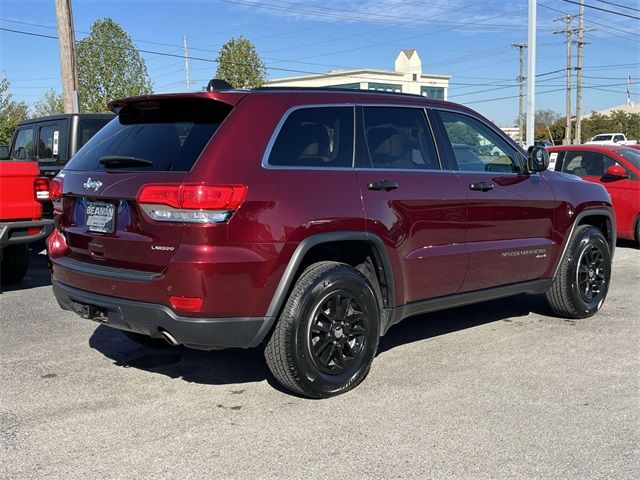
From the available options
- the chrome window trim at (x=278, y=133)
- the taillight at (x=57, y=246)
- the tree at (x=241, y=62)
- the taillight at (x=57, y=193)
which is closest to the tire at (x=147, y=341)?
the taillight at (x=57, y=246)

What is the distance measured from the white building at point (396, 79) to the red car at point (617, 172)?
4870cm

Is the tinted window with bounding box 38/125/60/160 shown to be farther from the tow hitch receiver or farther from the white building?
the white building

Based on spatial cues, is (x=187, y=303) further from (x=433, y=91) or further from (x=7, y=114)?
(x=433, y=91)

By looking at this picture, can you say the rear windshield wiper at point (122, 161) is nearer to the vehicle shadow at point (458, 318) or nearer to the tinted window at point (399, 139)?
the tinted window at point (399, 139)

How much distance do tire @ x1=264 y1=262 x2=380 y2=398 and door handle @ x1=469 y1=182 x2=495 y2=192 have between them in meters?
1.28

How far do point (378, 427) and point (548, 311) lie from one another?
344 cm

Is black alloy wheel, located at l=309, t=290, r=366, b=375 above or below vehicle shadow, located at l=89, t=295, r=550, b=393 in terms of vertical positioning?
above

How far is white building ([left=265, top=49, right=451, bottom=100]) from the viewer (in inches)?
2466

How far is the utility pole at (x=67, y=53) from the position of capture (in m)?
13.8

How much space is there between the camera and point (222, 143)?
145 inches

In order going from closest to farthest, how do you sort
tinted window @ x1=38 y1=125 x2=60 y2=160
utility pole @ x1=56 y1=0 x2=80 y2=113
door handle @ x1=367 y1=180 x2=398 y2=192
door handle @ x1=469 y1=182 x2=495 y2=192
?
door handle @ x1=367 y1=180 x2=398 y2=192 < door handle @ x1=469 y1=182 x2=495 y2=192 < tinted window @ x1=38 y1=125 x2=60 y2=160 < utility pole @ x1=56 y1=0 x2=80 y2=113

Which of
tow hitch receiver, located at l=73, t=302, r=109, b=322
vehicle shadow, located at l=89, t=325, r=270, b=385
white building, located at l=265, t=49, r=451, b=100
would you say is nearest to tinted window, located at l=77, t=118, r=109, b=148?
vehicle shadow, located at l=89, t=325, r=270, b=385

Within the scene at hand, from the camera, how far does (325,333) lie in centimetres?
407

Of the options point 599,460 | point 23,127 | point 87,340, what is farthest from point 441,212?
point 23,127
